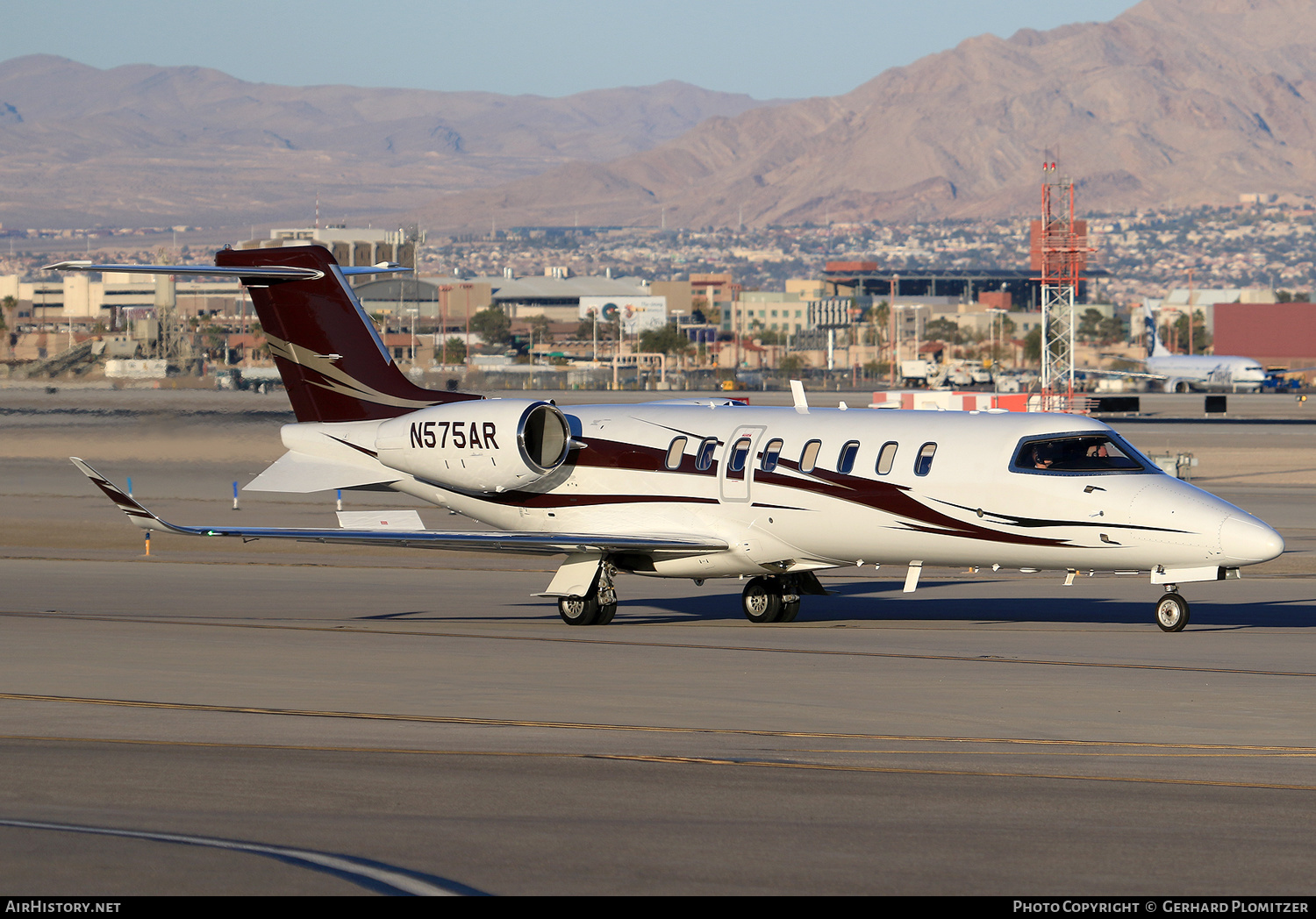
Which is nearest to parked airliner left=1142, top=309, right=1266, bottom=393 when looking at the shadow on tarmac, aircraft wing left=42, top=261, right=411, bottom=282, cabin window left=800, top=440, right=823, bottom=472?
the shadow on tarmac

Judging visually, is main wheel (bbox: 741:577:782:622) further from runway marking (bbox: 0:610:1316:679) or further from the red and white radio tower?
the red and white radio tower

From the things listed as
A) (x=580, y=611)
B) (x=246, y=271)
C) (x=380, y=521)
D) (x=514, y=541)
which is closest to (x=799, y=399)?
(x=580, y=611)

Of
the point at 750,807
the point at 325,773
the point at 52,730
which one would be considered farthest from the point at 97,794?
the point at 750,807

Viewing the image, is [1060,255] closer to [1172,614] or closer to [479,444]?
[479,444]

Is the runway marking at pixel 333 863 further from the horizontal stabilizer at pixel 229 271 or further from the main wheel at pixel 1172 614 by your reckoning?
the main wheel at pixel 1172 614

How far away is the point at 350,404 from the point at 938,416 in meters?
10.1

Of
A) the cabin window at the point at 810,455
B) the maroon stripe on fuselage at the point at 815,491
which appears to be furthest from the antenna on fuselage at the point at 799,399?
the maroon stripe on fuselage at the point at 815,491

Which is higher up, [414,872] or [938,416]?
[938,416]

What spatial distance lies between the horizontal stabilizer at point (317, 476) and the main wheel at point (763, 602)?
20.6 feet

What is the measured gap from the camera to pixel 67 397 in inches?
3307

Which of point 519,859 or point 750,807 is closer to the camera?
point 519,859

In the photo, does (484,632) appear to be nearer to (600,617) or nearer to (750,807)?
(600,617)
